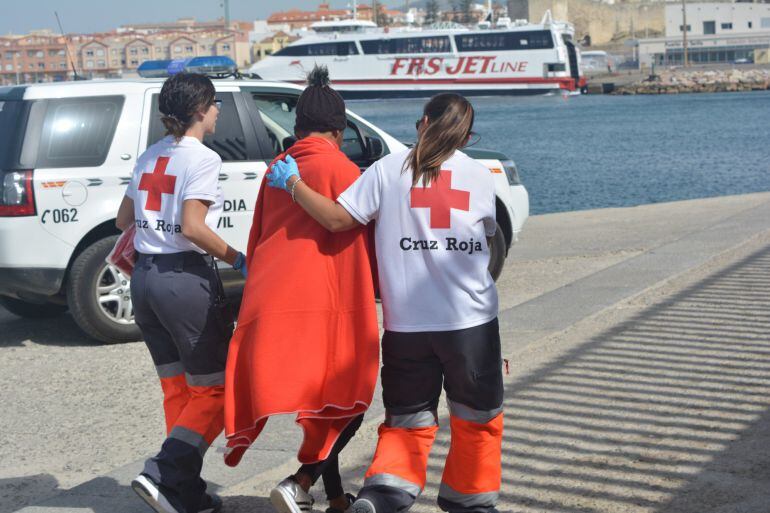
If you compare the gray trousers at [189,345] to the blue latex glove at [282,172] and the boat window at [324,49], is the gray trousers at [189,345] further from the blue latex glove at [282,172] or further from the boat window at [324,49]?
the boat window at [324,49]

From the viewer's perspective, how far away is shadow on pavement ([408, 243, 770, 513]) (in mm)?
4551

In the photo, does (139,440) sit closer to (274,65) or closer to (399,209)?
(399,209)

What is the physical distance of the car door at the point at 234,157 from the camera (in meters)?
8.05

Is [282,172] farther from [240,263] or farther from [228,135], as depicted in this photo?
[228,135]

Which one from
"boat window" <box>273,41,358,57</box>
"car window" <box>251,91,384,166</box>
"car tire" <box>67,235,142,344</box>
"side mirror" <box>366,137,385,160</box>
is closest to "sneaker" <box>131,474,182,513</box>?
"side mirror" <box>366,137,385,160</box>

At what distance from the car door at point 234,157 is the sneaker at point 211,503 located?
3.73 metres

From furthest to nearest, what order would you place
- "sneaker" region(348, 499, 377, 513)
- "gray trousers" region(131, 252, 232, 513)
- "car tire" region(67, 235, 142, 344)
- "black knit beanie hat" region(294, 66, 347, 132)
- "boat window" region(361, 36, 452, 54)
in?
"boat window" region(361, 36, 452, 54)
"car tire" region(67, 235, 142, 344)
"gray trousers" region(131, 252, 232, 513)
"black knit beanie hat" region(294, 66, 347, 132)
"sneaker" region(348, 499, 377, 513)

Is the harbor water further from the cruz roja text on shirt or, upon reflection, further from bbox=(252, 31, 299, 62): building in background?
bbox=(252, 31, 299, 62): building in background

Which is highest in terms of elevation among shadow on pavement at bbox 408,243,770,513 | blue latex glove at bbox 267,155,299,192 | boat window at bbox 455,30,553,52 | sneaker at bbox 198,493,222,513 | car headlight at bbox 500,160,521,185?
blue latex glove at bbox 267,155,299,192

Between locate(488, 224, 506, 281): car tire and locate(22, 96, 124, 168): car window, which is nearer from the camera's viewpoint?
locate(22, 96, 124, 168): car window

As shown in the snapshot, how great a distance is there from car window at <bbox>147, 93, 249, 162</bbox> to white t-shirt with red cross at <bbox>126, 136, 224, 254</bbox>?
3795 millimetres

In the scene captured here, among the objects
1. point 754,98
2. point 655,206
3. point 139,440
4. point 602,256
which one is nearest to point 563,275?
point 602,256

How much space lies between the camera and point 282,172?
3865 millimetres

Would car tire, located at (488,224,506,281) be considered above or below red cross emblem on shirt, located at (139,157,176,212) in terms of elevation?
below
